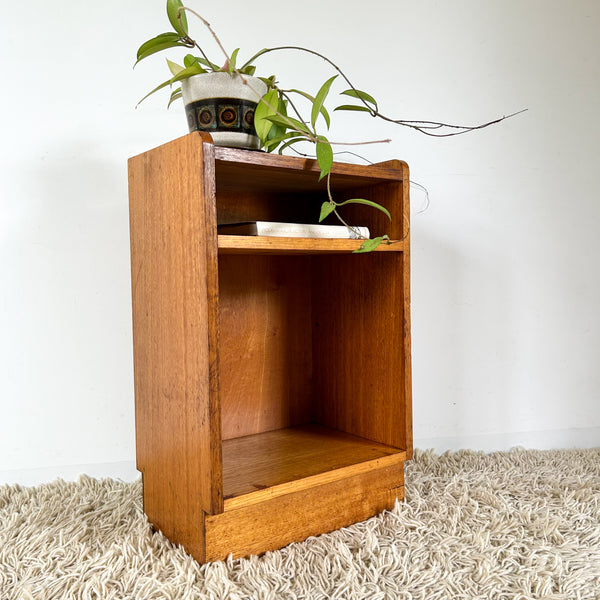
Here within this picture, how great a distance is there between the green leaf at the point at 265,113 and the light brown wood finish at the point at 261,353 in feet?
0.20

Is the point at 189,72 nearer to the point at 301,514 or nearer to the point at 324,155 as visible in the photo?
the point at 324,155

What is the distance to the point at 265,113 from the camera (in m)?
0.95

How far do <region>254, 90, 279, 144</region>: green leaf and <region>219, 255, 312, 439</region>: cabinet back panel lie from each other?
398 mm

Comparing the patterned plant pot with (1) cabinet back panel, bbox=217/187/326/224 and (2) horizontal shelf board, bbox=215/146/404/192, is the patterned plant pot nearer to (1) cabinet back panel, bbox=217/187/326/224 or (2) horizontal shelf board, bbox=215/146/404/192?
(2) horizontal shelf board, bbox=215/146/404/192

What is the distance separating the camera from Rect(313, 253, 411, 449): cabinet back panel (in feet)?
3.84

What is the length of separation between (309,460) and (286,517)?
14 cm

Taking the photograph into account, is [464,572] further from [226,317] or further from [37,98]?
[37,98]

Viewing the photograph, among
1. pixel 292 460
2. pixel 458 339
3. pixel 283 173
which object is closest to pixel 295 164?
pixel 283 173

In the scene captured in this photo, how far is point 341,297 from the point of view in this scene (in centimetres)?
133

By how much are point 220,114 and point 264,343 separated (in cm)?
59

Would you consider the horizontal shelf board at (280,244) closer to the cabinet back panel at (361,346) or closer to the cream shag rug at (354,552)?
the cabinet back panel at (361,346)

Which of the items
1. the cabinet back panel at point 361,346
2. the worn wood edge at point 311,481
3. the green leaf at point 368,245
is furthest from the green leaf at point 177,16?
the worn wood edge at point 311,481

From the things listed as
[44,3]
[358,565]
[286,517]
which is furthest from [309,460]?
[44,3]

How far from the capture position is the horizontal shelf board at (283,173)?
931 millimetres
